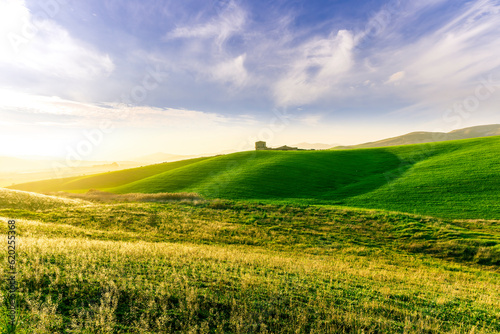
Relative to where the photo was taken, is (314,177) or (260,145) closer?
(314,177)

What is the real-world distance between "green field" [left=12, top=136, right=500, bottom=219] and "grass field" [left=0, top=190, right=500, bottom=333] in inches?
560

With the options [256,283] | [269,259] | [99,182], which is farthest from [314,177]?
[99,182]

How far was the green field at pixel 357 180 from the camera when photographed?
3809cm

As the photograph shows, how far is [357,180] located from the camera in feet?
182

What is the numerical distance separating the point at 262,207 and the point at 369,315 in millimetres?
26546

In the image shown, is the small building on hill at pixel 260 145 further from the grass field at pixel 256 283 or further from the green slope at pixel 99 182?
the grass field at pixel 256 283

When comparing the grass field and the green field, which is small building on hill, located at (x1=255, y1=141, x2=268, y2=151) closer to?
the green field

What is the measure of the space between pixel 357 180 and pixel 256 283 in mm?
52138

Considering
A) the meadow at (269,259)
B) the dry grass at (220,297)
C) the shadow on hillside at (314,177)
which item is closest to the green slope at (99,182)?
the meadow at (269,259)

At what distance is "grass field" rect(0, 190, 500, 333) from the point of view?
6824 mm

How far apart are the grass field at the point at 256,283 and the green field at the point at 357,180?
14.2m

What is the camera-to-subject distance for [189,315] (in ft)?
22.9

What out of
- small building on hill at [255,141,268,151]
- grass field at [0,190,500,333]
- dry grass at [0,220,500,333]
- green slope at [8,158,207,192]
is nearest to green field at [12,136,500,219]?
green slope at [8,158,207,192]

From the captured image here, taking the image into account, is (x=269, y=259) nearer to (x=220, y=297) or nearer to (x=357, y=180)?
(x=220, y=297)
